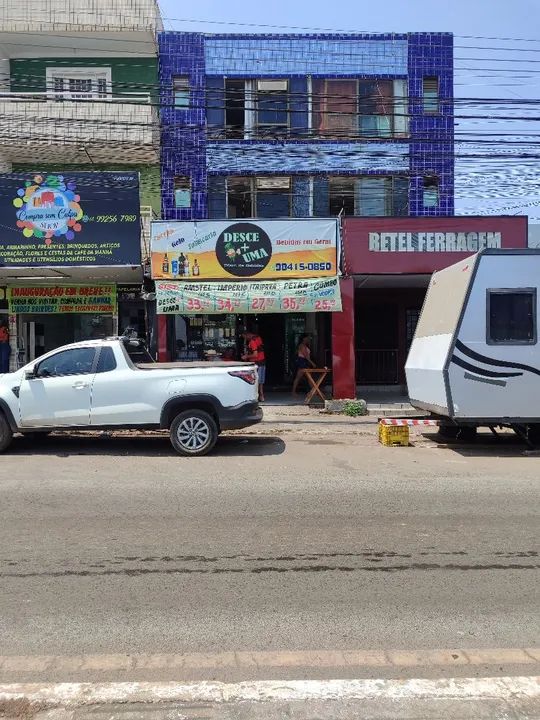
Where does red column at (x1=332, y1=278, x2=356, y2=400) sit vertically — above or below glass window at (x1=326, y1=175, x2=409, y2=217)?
below

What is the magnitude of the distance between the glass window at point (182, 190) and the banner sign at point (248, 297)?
5.60 meters

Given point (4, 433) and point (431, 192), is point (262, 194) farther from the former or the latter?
point (4, 433)

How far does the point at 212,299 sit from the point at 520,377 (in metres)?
7.98

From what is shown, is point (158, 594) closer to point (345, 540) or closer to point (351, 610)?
point (351, 610)

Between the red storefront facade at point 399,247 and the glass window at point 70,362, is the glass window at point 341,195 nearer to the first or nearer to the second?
the red storefront facade at point 399,247

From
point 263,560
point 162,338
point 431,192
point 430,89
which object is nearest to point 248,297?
point 162,338

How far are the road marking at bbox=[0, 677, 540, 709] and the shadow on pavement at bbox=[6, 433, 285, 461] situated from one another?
6435 millimetres

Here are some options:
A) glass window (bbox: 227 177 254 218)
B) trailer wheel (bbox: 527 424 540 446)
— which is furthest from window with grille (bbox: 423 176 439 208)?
trailer wheel (bbox: 527 424 540 446)

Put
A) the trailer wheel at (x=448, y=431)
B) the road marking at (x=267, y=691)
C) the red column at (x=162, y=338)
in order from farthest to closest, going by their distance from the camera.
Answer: the red column at (x=162, y=338) < the trailer wheel at (x=448, y=431) < the road marking at (x=267, y=691)

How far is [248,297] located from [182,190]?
6577 millimetres

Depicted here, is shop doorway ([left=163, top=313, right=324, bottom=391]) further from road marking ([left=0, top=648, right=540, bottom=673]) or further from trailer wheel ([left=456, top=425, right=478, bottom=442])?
road marking ([left=0, top=648, right=540, bottom=673])

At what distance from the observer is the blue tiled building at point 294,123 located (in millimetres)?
20172

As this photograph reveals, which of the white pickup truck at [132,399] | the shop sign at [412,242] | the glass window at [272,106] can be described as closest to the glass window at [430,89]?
the glass window at [272,106]

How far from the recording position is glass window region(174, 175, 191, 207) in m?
20.3
